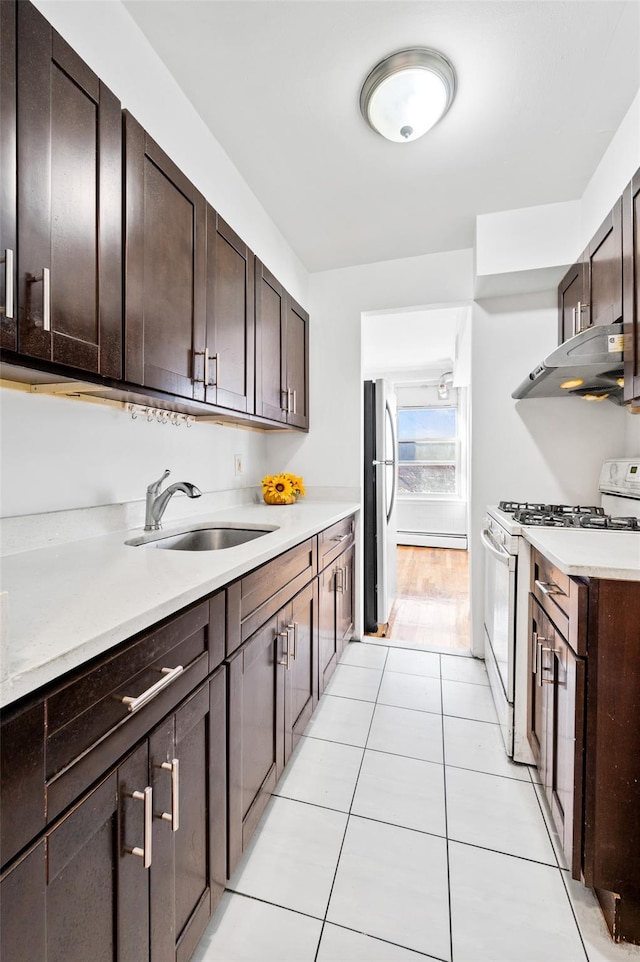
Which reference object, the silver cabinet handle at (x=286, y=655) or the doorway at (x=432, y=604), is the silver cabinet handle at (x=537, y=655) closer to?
the silver cabinet handle at (x=286, y=655)

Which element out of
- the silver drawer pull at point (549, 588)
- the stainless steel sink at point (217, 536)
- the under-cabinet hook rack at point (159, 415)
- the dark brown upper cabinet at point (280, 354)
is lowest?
the silver drawer pull at point (549, 588)

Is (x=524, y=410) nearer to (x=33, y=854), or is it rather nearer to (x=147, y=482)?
(x=147, y=482)

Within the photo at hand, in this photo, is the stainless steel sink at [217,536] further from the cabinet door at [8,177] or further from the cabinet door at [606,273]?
the cabinet door at [606,273]

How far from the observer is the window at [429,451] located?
19.1 ft

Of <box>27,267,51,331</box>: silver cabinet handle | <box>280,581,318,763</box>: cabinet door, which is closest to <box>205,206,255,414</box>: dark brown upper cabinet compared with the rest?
<box>27,267,51,331</box>: silver cabinet handle

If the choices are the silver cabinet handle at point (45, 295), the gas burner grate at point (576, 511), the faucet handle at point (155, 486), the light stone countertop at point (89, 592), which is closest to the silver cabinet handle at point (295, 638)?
the light stone countertop at point (89, 592)

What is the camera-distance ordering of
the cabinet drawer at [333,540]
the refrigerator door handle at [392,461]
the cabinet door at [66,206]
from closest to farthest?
the cabinet door at [66,206]
the cabinet drawer at [333,540]
the refrigerator door handle at [392,461]

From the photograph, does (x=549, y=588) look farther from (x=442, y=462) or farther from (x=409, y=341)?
(x=442, y=462)

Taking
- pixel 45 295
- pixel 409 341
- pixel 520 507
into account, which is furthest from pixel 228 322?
pixel 409 341

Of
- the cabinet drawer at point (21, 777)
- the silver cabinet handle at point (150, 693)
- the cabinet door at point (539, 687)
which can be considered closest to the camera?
the cabinet drawer at point (21, 777)

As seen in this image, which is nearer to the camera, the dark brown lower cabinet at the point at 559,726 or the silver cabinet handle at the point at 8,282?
the silver cabinet handle at the point at 8,282

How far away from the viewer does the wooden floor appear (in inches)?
110

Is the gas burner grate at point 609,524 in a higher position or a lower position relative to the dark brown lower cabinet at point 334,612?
higher

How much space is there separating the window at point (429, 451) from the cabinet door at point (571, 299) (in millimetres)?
3514
